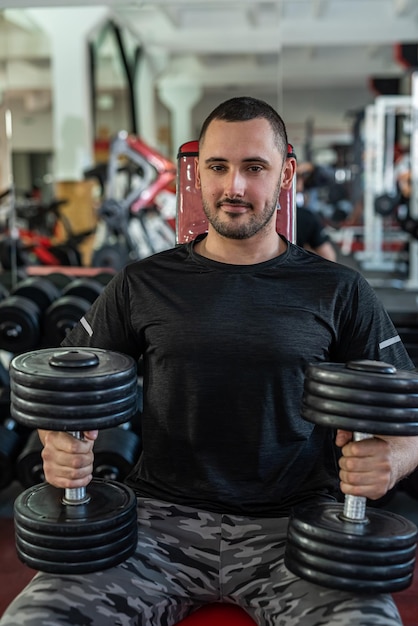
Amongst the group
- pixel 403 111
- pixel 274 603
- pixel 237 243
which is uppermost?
pixel 403 111

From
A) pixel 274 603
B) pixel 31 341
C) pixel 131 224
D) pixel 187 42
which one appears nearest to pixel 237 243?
pixel 274 603

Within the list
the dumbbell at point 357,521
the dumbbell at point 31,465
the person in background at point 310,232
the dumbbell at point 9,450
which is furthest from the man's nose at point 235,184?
the person in background at point 310,232

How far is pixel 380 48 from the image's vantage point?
29.7 ft

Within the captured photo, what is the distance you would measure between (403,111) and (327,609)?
6922 mm

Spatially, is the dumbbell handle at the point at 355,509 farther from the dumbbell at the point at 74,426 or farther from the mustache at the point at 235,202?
the mustache at the point at 235,202

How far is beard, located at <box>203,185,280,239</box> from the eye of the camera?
4.34 feet

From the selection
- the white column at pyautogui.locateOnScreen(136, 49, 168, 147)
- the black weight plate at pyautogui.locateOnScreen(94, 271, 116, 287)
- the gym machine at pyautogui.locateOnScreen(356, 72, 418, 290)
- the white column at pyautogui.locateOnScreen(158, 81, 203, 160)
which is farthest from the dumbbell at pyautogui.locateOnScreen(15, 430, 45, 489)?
the white column at pyautogui.locateOnScreen(136, 49, 168, 147)

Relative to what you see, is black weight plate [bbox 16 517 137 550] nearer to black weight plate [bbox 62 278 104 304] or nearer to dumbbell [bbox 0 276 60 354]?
dumbbell [bbox 0 276 60 354]

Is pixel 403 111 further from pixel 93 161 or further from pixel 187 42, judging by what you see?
pixel 93 161

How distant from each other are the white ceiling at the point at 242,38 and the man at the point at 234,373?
513 cm

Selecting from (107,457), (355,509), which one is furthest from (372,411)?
(107,457)

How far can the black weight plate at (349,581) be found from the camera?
1033 millimetres

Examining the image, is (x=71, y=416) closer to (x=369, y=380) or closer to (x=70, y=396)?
(x=70, y=396)

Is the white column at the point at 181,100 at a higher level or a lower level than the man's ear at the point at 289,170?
higher
